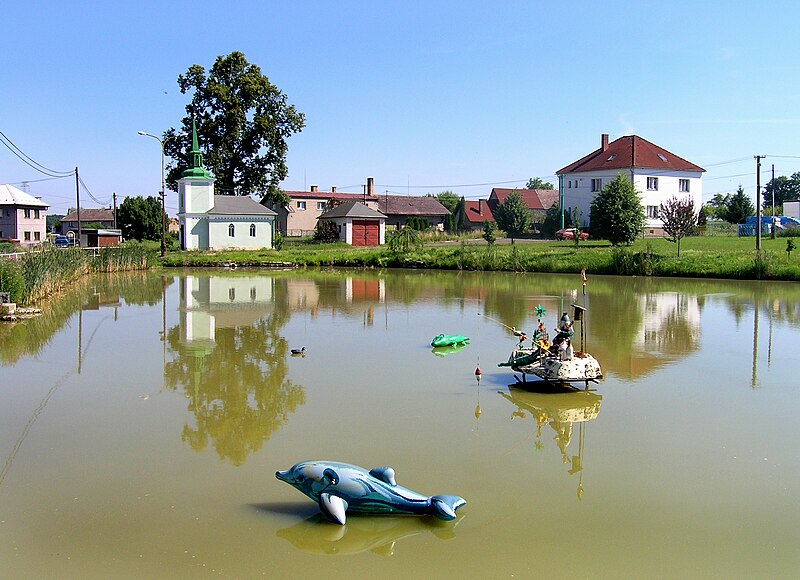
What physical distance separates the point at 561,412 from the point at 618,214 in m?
36.3

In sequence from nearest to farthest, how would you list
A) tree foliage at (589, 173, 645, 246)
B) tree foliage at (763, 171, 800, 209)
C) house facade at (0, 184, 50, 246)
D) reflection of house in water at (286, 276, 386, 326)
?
reflection of house in water at (286, 276, 386, 326) < tree foliage at (589, 173, 645, 246) < house facade at (0, 184, 50, 246) < tree foliage at (763, 171, 800, 209)

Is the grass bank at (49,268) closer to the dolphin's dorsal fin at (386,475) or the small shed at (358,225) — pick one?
the dolphin's dorsal fin at (386,475)

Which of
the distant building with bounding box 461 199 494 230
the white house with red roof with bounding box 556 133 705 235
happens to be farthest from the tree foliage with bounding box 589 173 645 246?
the distant building with bounding box 461 199 494 230

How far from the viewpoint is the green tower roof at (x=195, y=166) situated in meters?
53.2

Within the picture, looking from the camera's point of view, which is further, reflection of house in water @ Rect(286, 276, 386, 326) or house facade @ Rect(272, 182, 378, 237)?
A: house facade @ Rect(272, 182, 378, 237)

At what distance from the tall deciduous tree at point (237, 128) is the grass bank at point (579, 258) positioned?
7.20 meters

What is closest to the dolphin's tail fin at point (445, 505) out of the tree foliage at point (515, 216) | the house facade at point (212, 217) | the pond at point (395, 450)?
the pond at point (395, 450)

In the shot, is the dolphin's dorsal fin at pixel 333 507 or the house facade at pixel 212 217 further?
the house facade at pixel 212 217

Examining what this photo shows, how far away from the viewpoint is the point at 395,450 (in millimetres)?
9961

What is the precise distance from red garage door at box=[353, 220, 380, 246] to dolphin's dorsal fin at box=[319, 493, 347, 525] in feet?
172

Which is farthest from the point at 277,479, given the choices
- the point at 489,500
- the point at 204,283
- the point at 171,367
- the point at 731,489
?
the point at 204,283

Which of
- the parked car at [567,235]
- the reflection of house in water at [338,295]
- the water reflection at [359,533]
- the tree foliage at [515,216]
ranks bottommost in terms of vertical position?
the water reflection at [359,533]

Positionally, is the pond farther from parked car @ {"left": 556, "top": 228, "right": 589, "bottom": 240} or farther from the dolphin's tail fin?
parked car @ {"left": 556, "top": 228, "right": 589, "bottom": 240}

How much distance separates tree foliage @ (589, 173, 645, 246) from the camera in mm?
46344
